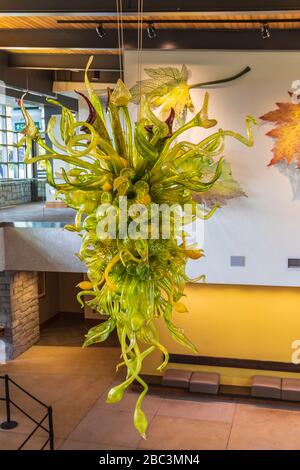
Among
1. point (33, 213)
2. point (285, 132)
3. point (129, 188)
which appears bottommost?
point (33, 213)

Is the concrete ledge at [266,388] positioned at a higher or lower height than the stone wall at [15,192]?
lower

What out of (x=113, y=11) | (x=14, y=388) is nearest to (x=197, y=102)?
(x=113, y=11)

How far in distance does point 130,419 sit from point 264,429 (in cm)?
231

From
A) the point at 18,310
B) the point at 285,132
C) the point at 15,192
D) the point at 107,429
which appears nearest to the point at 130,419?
the point at 107,429

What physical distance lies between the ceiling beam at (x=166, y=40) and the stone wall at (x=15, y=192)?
2.78 m

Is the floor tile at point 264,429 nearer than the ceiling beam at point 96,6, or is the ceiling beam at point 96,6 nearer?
the ceiling beam at point 96,6

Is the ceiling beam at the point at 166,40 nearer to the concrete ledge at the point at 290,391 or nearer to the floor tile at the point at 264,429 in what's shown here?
the concrete ledge at the point at 290,391

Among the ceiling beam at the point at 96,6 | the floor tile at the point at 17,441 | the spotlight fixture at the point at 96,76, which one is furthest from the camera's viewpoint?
the spotlight fixture at the point at 96,76

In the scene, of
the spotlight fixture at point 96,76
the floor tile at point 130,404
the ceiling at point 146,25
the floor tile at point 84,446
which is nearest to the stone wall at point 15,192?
the spotlight fixture at point 96,76

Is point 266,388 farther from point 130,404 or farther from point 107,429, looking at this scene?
point 107,429

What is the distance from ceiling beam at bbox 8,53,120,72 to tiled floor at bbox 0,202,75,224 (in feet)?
9.45

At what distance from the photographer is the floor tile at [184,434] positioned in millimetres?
8680

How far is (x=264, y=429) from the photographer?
30.3 feet

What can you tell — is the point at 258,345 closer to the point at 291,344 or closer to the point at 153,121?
the point at 291,344
